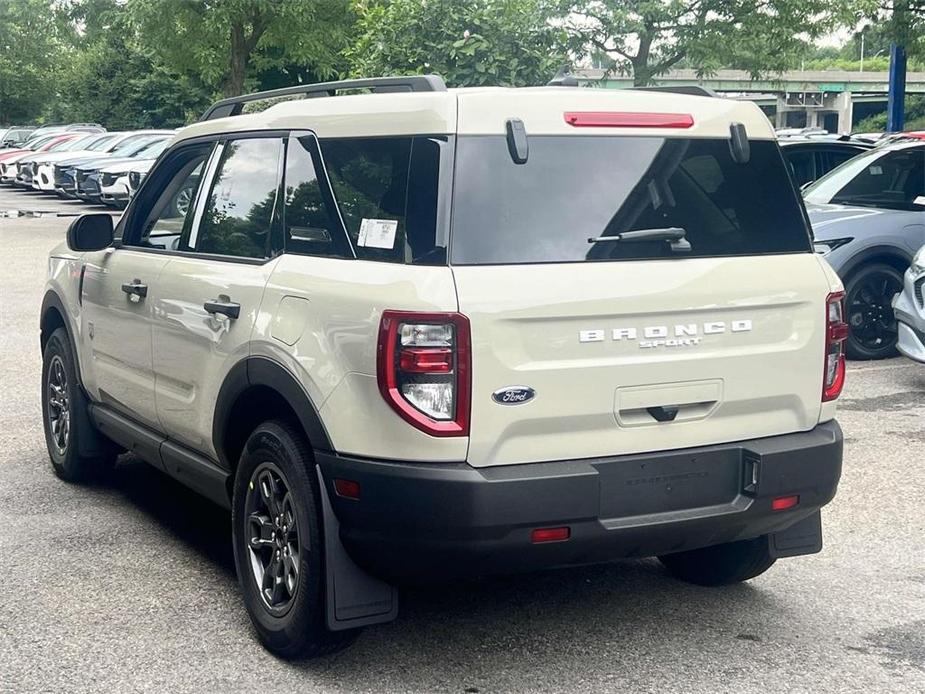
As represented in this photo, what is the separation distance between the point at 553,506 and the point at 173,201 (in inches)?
100

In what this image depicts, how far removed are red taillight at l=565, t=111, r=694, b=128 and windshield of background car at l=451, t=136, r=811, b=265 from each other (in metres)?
0.05

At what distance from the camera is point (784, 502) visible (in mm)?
4242

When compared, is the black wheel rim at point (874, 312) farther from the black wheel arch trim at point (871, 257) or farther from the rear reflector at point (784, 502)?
the rear reflector at point (784, 502)

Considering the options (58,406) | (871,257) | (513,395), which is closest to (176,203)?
(58,406)

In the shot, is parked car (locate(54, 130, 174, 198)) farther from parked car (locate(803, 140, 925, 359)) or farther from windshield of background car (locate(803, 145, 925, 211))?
parked car (locate(803, 140, 925, 359))

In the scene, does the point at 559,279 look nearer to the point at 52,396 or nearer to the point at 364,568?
the point at 364,568

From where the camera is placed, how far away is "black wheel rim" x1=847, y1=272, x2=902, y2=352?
34.6 ft

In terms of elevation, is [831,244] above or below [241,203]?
below

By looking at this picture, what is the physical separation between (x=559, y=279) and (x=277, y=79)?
37.4 m

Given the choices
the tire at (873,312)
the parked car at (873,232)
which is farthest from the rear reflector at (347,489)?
the tire at (873,312)

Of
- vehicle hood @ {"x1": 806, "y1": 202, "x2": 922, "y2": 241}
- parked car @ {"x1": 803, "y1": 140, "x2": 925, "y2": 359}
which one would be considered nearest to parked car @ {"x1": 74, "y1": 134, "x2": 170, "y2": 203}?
parked car @ {"x1": 803, "y1": 140, "x2": 925, "y2": 359}

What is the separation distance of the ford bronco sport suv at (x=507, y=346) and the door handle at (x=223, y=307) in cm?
5

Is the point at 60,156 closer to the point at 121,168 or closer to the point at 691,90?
the point at 121,168

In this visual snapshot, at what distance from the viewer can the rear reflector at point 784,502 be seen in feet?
13.8
